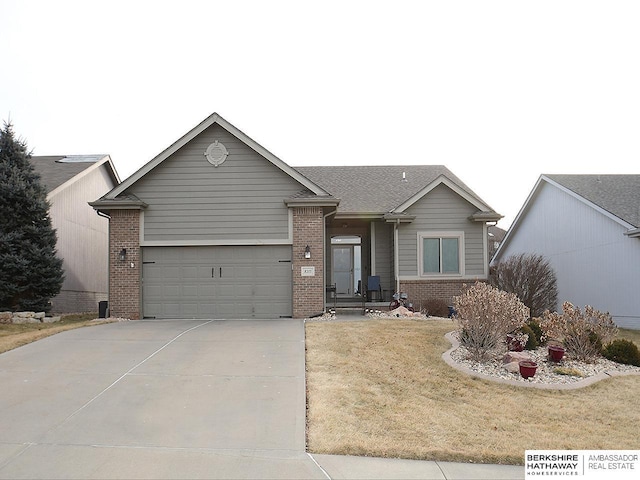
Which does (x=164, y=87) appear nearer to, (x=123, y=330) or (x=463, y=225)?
(x=123, y=330)

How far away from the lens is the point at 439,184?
59.1 feet

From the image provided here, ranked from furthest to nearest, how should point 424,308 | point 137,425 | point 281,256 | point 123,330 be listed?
point 424,308 < point 281,256 < point 123,330 < point 137,425

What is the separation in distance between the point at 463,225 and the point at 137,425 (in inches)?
549

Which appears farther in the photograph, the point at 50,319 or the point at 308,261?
the point at 50,319

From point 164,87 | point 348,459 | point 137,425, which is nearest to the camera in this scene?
point 348,459

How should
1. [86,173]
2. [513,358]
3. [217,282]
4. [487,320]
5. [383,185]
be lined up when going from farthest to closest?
[86,173] < [383,185] < [217,282] < [487,320] < [513,358]

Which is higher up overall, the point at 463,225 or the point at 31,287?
the point at 463,225

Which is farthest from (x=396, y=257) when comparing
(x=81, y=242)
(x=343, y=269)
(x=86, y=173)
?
(x=86, y=173)

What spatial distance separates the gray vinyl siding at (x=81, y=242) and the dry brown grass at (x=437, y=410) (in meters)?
13.3

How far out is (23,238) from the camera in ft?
52.6

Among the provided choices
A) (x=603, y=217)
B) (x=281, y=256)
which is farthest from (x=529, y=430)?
(x=603, y=217)

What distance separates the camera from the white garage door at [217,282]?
49.8ft

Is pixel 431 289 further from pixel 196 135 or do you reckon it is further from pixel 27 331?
pixel 27 331

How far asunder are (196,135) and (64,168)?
30.3 feet
